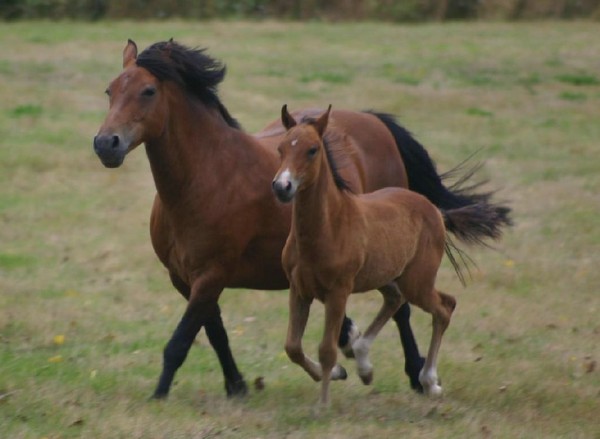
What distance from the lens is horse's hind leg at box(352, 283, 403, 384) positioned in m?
7.36

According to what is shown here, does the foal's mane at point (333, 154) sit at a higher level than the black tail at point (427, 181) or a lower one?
higher

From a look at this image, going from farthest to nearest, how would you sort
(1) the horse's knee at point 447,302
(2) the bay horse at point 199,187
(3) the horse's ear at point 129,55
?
1. (1) the horse's knee at point 447,302
2. (3) the horse's ear at point 129,55
3. (2) the bay horse at point 199,187

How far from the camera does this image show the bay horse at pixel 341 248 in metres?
6.58

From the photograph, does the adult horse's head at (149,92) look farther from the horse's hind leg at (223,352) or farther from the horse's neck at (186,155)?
the horse's hind leg at (223,352)

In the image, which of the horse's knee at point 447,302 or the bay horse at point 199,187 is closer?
the bay horse at point 199,187

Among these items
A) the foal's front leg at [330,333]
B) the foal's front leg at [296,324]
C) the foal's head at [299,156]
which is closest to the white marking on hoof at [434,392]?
the foal's front leg at [330,333]

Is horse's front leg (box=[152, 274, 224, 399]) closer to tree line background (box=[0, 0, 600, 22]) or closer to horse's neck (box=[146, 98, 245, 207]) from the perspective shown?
horse's neck (box=[146, 98, 245, 207])

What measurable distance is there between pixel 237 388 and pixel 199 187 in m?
1.25

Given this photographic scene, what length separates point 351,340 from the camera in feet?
26.3

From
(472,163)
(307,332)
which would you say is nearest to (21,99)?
(472,163)

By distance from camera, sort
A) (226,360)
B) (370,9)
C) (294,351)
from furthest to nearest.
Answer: (370,9) < (226,360) < (294,351)

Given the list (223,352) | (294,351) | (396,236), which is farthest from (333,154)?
(223,352)

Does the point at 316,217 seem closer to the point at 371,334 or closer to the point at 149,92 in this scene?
the point at 371,334

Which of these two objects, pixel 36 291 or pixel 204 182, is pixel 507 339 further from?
pixel 36 291
